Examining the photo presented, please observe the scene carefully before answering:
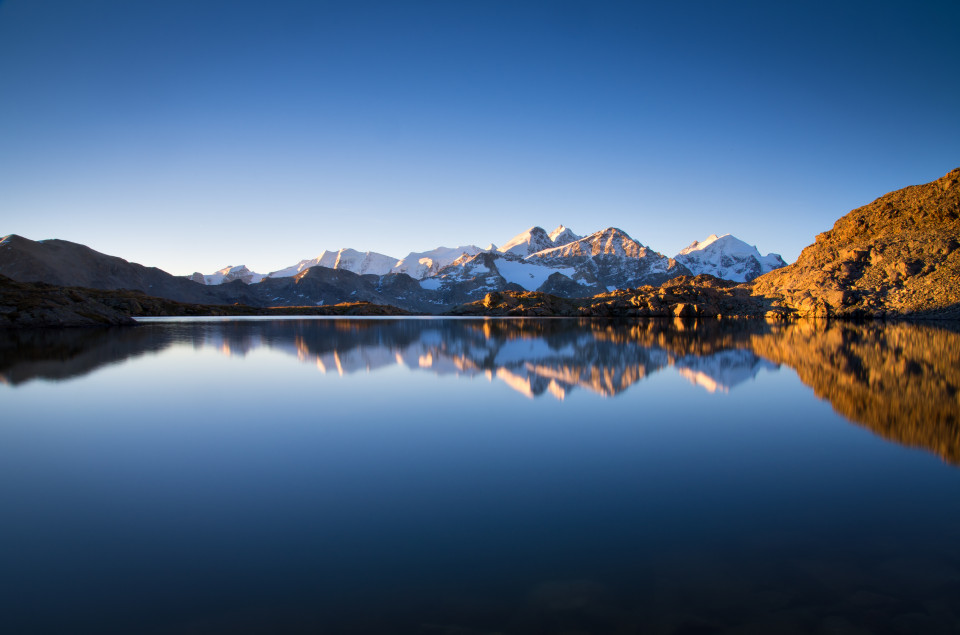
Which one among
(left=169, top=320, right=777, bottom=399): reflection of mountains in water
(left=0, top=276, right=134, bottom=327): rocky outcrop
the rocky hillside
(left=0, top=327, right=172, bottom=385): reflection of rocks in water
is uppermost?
the rocky hillside

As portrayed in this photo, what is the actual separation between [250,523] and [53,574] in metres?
1.98

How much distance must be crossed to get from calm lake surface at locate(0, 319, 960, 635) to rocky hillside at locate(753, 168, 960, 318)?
3891 inches

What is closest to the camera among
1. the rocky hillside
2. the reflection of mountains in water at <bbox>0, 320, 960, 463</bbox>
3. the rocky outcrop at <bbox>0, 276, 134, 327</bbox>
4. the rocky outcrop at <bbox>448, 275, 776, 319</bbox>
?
the reflection of mountains in water at <bbox>0, 320, 960, 463</bbox>

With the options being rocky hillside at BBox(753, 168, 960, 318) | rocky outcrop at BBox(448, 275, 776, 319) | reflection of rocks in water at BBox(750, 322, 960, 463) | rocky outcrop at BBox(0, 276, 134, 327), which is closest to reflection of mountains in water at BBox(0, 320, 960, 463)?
reflection of rocks in water at BBox(750, 322, 960, 463)

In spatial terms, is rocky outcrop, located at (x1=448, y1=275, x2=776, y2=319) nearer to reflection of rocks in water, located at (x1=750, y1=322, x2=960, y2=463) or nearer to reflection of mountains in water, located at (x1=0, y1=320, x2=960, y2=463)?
reflection of rocks in water, located at (x1=750, y1=322, x2=960, y2=463)

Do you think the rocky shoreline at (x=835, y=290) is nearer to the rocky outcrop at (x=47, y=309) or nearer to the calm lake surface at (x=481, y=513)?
the rocky outcrop at (x=47, y=309)

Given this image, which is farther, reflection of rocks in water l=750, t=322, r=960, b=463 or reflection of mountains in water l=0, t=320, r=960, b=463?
reflection of mountains in water l=0, t=320, r=960, b=463

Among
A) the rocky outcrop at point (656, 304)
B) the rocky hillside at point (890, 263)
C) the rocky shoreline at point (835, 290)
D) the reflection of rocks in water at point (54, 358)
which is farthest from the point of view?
the rocky outcrop at point (656, 304)

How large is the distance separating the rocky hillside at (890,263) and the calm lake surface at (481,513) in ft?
324

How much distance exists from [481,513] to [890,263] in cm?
12860

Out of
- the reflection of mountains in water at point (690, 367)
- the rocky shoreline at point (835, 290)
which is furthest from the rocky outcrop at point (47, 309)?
the reflection of mountains in water at point (690, 367)

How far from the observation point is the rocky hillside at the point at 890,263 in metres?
89.1

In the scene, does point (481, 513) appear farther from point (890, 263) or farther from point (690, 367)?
point (890, 263)

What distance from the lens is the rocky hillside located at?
292 ft
